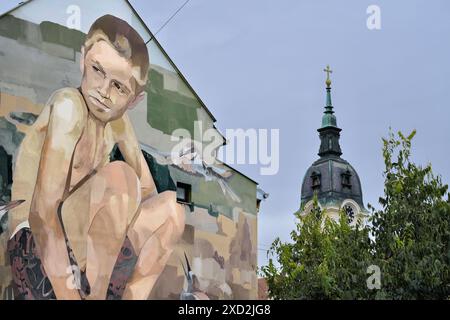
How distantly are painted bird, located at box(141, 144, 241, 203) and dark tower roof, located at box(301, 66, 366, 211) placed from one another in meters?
48.9

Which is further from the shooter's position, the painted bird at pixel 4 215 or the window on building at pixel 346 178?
the window on building at pixel 346 178

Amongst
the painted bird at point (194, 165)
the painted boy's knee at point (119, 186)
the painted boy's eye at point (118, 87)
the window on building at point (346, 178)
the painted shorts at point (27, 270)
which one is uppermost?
the window on building at point (346, 178)

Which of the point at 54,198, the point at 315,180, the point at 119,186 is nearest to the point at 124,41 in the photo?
the point at 119,186

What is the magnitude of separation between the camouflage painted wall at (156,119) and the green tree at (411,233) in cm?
322

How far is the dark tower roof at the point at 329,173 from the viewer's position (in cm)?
6969

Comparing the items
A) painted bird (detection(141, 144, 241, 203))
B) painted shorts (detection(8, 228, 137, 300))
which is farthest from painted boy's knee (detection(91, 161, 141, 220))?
painted shorts (detection(8, 228, 137, 300))

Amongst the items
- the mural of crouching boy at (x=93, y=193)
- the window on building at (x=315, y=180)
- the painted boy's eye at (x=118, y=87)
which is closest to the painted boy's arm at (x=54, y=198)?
the mural of crouching boy at (x=93, y=193)

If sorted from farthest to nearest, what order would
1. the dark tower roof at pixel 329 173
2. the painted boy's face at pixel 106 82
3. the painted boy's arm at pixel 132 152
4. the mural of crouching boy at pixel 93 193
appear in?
the dark tower roof at pixel 329 173 < the painted boy's arm at pixel 132 152 < the painted boy's face at pixel 106 82 < the mural of crouching boy at pixel 93 193

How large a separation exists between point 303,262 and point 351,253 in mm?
7650

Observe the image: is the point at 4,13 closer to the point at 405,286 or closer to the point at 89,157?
the point at 89,157

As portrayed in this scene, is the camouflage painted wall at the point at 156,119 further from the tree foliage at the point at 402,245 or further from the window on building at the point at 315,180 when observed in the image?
the window on building at the point at 315,180

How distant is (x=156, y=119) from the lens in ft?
63.1

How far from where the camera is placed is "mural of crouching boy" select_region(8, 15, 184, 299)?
16312 millimetres

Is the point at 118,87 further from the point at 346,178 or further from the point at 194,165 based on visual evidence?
the point at 346,178
